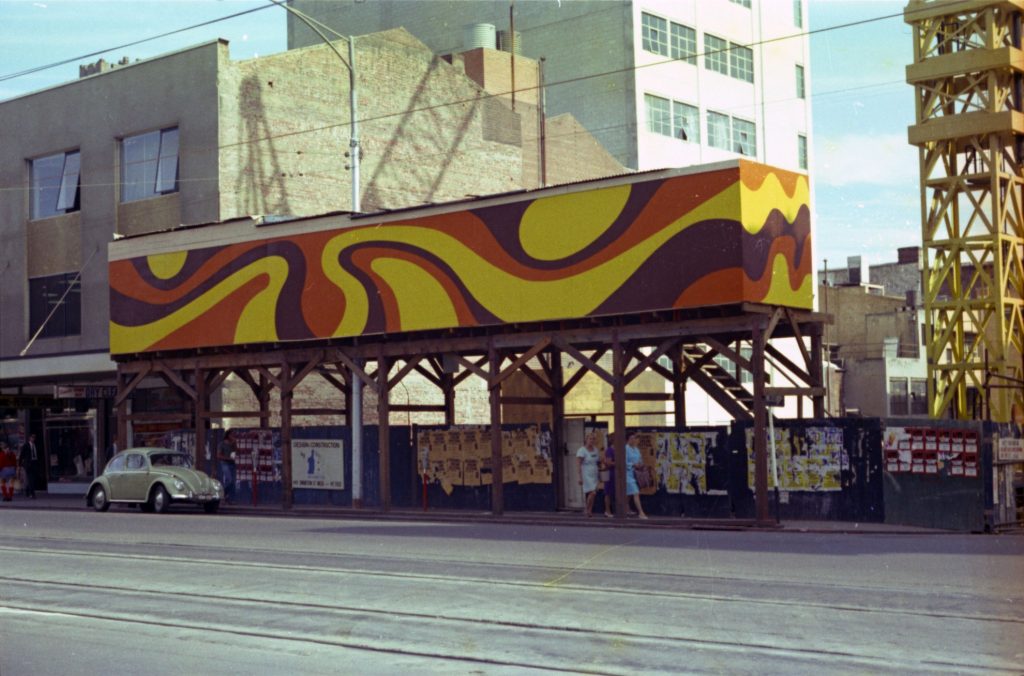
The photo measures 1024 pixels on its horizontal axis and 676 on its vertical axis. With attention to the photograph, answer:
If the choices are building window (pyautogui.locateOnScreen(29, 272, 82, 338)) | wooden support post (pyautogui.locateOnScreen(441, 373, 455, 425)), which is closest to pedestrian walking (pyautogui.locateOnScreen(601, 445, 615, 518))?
wooden support post (pyautogui.locateOnScreen(441, 373, 455, 425))

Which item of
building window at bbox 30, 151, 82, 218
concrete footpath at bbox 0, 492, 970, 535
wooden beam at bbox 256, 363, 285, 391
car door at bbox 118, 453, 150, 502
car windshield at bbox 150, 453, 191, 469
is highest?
building window at bbox 30, 151, 82, 218

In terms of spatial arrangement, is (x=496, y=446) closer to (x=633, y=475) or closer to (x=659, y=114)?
(x=633, y=475)

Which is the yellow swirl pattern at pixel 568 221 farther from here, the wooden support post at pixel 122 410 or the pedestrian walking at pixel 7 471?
the pedestrian walking at pixel 7 471

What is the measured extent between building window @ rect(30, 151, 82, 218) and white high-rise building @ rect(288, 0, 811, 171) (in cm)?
1673

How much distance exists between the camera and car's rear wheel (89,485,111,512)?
3344cm

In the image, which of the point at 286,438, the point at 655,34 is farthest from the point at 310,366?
the point at 655,34

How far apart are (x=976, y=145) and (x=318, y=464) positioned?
86.4ft

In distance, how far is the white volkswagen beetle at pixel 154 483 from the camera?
104ft

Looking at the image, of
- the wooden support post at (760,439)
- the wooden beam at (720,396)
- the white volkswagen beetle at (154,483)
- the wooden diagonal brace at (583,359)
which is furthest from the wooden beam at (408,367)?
the wooden support post at (760,439)

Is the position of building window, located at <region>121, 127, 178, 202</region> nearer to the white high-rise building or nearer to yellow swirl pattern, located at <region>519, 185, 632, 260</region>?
yellow swirl pattern, located at <region>519, 185, 632, 260</region>

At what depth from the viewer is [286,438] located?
33.8m

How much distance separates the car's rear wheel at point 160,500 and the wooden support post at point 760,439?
1434 cm

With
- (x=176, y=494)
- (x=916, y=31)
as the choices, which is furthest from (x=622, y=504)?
(x=916, y=31)

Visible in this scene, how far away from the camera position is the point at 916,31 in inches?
1882
